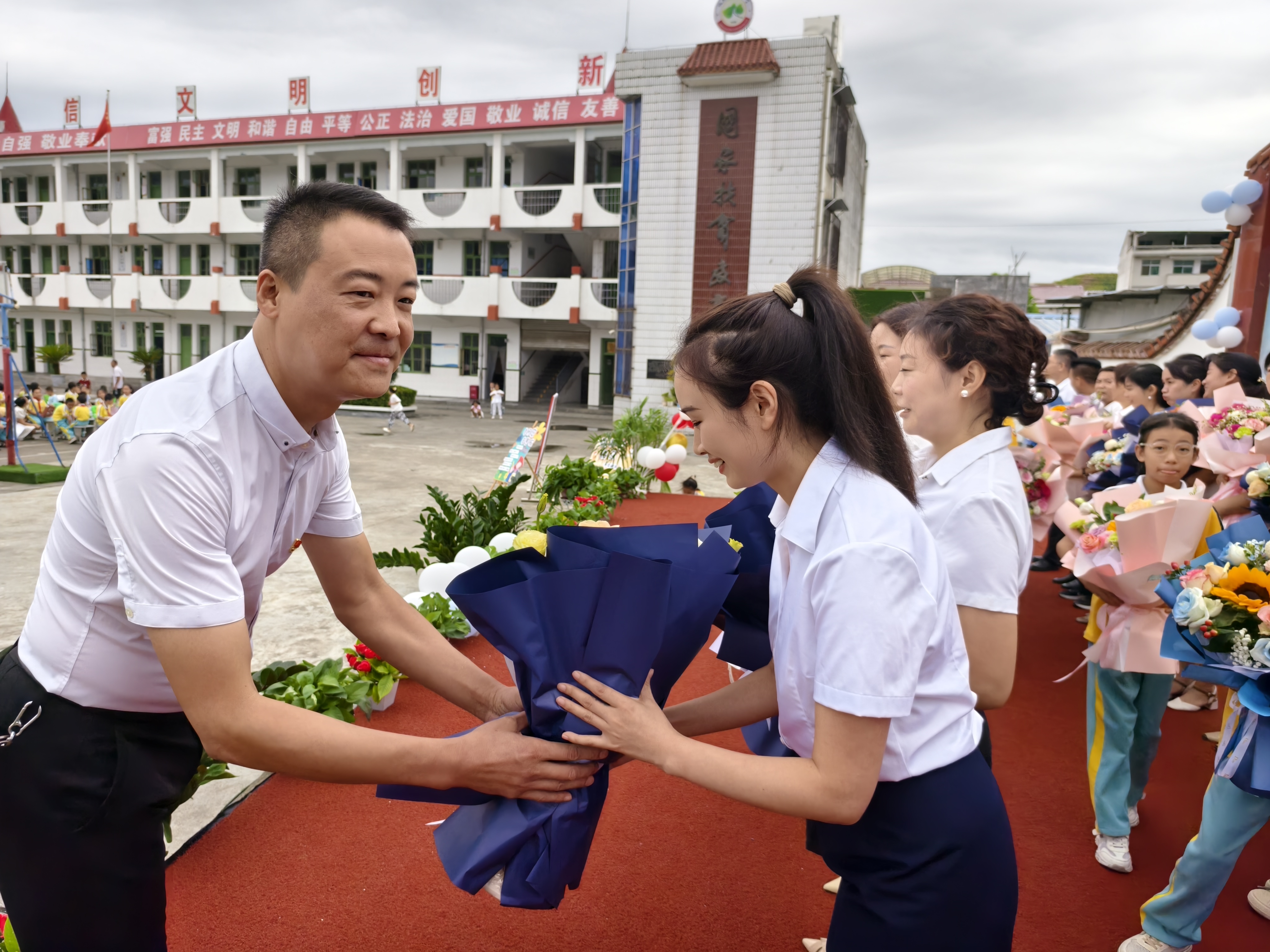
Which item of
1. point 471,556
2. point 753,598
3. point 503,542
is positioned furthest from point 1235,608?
point 503,542

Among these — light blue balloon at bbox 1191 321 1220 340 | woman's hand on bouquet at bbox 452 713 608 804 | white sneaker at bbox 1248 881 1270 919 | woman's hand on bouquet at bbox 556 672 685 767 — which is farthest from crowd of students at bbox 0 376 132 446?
white sneaker at bbox 1248 881 1270 919

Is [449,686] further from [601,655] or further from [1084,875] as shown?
[1084,875]

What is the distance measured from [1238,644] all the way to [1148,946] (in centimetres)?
92

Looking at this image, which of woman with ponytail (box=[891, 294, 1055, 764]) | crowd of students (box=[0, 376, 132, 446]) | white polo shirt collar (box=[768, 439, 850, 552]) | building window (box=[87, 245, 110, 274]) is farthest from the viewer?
building window (box=[87, 245, 110, 274])

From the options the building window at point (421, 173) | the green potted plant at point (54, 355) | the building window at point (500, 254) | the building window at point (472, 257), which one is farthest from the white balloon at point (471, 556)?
the green potted plant at point (54, 355)

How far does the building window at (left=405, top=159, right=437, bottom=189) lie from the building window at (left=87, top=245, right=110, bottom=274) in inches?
476

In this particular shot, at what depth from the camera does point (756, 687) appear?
1.52 metres

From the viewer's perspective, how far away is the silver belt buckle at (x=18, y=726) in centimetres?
135

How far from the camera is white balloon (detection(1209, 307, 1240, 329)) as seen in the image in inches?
298

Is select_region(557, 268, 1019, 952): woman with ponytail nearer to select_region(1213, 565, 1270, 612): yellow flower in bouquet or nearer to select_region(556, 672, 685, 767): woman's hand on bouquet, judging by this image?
select_region(556, 672, 685, 767): woman's hand on bouquet

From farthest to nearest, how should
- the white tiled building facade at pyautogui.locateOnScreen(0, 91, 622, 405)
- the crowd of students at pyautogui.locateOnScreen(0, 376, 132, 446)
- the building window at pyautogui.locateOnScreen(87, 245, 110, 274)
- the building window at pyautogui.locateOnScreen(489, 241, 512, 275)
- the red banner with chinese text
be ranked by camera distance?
the building window at pyautogui.locateOnScreen(87, 245, 110, 274) < the building window at pyautogui.locateOnScreen(489, 241, 512, 275) < the white tiled building facade at pyautogui.locateOnScreen(0, 91, 622, 405) < the red banner with chinese text < the crowd of students at pyautogui.locateOnScreen(0, 376, 132, 446)

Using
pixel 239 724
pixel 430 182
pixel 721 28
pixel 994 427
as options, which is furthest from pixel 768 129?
pixel 239 724

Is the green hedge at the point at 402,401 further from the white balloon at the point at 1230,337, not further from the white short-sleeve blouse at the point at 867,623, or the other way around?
the white short-sleeve blouse at the point at 867,623

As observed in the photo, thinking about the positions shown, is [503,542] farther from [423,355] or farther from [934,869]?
[423,355]
